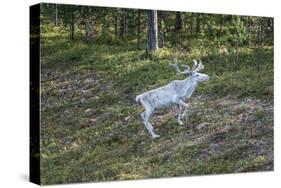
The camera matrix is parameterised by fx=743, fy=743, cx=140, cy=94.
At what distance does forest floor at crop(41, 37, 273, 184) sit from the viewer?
482 inches

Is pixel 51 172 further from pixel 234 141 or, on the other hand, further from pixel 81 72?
pixel 234 141

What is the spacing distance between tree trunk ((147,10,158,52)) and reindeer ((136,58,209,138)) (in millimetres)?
462

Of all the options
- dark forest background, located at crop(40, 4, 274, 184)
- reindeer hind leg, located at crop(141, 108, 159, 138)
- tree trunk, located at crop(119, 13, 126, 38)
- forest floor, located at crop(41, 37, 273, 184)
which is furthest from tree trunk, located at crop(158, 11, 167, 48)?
reindeer hind leg, located at crop(141, 108, 159, 138)

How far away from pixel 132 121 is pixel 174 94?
3.15 ft

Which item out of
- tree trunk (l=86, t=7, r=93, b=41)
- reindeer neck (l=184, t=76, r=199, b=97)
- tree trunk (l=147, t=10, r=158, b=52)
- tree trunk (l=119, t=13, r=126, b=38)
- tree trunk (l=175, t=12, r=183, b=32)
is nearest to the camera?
tree trunk (l=86, t=7, r=93, b=41)

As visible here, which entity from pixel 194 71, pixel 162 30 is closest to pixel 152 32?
pixel 162 30

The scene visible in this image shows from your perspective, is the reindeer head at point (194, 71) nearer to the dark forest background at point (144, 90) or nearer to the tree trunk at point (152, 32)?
the dark forest background at point (144, 90)

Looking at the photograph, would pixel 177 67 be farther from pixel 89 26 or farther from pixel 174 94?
pixel 89 26

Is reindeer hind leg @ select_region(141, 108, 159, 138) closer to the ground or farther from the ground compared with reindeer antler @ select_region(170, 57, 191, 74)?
closer to the ground

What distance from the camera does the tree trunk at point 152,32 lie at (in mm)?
13289

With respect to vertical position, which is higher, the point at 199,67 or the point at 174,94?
the point at 199,67

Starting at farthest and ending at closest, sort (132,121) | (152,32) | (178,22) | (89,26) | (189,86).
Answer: (178,22) → (189,86) → (152,32) → (132,121) → (89,26)

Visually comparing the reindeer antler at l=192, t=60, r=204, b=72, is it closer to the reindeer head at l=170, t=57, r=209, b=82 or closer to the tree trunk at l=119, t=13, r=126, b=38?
the reindeer head at l=170, t=57, r=209, b=82

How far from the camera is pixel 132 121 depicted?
12.9m
